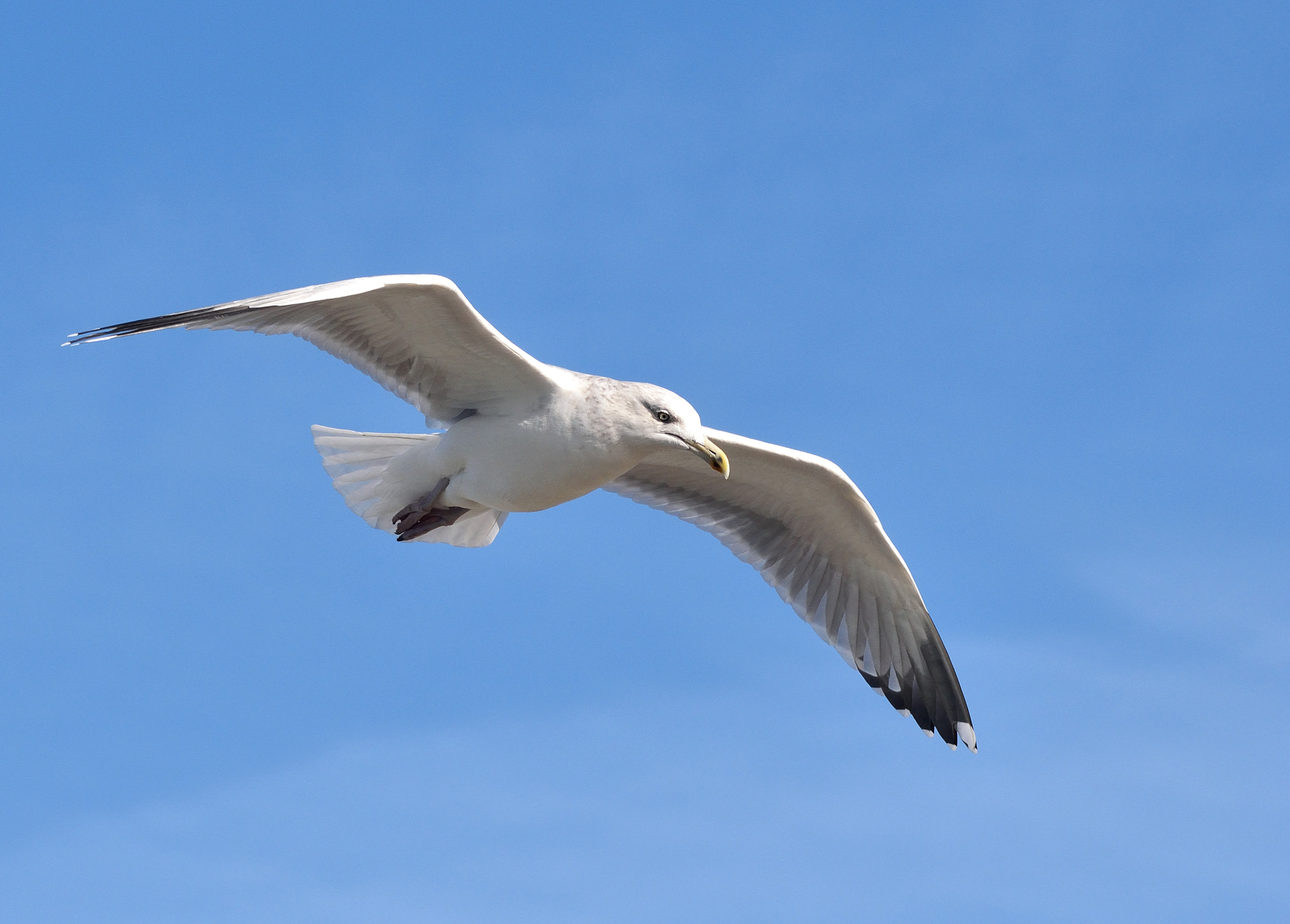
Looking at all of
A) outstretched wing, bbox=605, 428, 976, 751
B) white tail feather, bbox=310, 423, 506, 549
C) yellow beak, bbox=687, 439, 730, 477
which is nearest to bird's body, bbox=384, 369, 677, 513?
yellow beak, bbox=687, 439, 730, 477

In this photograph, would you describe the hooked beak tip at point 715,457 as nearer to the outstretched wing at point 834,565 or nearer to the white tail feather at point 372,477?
the outstretched wing at point 834,565

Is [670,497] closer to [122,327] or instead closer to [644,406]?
[644,406]

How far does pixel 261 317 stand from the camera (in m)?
7.20

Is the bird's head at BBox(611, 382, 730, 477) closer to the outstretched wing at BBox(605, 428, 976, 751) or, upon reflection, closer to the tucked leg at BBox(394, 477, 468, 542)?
the tucked leg at BBox(394, 477, 468, 542)

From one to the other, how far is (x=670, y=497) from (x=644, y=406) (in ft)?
6.45

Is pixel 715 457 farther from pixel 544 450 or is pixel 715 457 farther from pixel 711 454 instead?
pixel 544 450

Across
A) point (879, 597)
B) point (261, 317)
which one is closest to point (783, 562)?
point (879, 597)

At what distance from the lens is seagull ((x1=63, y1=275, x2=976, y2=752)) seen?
7.21 meters

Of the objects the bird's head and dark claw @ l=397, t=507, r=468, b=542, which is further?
dark claw @ l=397, t=507, r=468, b=542

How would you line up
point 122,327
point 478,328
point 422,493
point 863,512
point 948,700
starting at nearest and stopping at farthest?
point 122,327
point 478,328
point 422,493
point 863,512
point 948,700

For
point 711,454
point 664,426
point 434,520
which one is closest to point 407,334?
point 434,520

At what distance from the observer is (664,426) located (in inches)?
284

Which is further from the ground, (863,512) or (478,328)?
(863,512)

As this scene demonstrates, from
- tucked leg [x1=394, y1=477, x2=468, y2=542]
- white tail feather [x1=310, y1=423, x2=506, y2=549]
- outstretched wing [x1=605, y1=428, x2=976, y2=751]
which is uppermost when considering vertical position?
outstretched wing [x1=605, y1=428, x2=976, y2=751]
